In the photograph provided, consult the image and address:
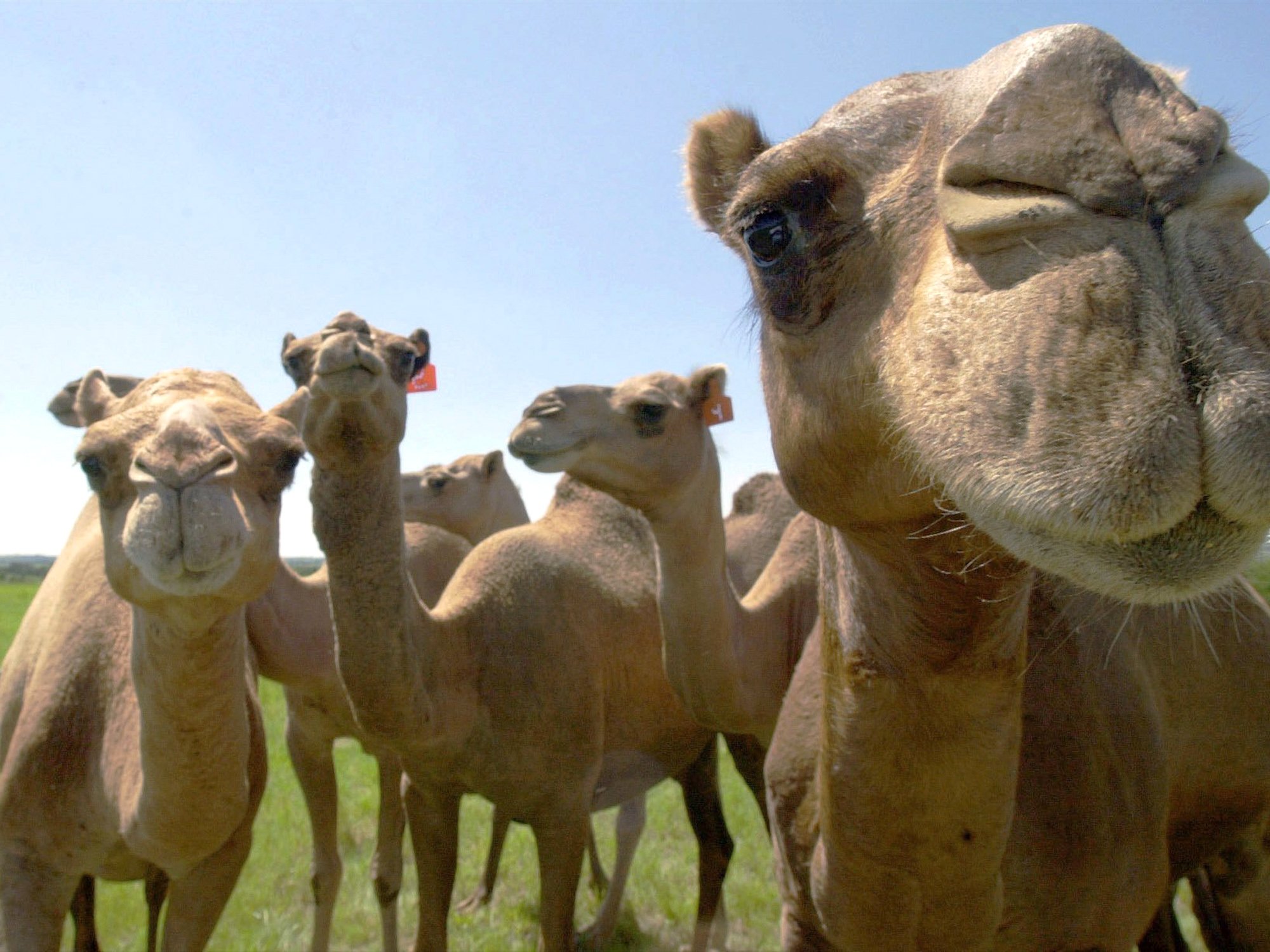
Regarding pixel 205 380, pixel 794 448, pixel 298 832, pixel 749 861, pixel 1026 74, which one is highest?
pixel 205 380

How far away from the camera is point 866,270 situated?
1.74 meters

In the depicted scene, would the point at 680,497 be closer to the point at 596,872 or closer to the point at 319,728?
the point at 319,728

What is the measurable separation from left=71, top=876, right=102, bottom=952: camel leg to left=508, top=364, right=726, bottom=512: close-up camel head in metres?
2.96

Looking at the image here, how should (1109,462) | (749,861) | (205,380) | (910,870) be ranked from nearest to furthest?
(1109,462)
(910,870)
(205,380)
(749,861)

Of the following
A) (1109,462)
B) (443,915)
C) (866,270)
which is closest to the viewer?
(1109,462)

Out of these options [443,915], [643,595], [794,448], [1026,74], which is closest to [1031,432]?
[1026,74]

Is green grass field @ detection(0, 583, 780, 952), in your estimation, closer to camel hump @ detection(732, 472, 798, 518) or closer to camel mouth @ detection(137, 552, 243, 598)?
camel hump @ detection(732, 472, 798, 518)

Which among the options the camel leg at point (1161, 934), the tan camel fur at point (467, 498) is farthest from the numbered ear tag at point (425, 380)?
the camel leg at point (1161, 934)

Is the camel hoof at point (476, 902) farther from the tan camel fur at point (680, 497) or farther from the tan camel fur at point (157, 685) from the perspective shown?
the tan camel fur at point (157, 685)

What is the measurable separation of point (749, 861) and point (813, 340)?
6886 mm

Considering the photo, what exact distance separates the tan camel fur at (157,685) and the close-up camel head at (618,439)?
1637 mm

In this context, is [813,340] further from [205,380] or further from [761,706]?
[761,706]

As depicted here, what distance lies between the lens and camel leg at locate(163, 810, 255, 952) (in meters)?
3.98

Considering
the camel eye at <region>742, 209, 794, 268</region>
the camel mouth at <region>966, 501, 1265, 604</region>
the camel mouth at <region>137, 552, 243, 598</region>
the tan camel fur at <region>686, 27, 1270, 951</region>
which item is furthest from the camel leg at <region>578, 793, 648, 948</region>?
the camel mouth at <region>966, 501, 1265, 604</region>
